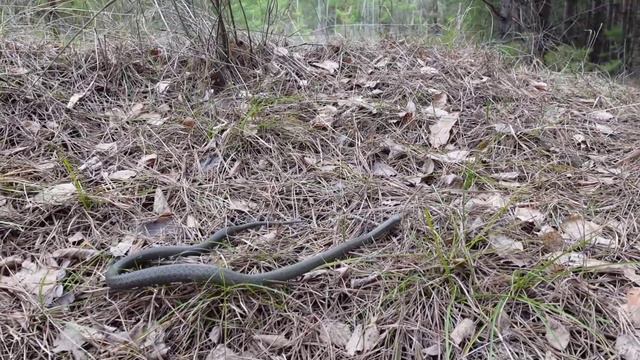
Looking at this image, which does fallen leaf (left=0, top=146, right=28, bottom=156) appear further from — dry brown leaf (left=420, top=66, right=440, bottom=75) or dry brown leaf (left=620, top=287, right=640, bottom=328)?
dry brown leaf (left=620, top=287, right=640, bottom=328)

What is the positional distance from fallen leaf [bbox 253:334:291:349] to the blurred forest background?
2.03m

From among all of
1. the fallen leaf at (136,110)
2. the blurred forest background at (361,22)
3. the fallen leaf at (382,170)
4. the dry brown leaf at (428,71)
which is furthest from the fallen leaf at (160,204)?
the dry brown leaf at (428,71)

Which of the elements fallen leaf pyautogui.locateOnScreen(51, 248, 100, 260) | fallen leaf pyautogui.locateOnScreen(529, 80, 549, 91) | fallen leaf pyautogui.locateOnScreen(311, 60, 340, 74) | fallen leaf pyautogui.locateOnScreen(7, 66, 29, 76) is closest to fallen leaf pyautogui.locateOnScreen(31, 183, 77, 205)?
fallen leaf pyautogui.locateOnScreen(51, 248, 100, 260)

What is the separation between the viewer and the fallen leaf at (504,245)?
1.90 metres

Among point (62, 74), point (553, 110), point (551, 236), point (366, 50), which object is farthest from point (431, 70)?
point (62, 74)

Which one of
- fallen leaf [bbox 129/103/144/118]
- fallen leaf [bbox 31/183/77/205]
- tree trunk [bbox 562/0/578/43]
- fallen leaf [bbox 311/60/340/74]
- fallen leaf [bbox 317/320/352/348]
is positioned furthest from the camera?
tree trunk [bbox 562/0/578/43]

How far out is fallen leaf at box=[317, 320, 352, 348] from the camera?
1.67m

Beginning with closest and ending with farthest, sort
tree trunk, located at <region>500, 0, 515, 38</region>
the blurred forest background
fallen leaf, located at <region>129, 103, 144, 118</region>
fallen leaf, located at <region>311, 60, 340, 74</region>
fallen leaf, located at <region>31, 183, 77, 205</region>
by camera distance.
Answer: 1. fallen leaf, located at <region>31, 183, 77, 205</region>
2. fallen leaf, located at <region>129, 103, 144, 118</region>
3. the blurred forest background
4. fallen leaf, located at <region>311, 60, 340, 74</region>
5. tree trunk, located at <region>500, 0, 515, 38</region>

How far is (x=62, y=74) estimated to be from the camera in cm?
305

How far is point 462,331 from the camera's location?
5.41 ft

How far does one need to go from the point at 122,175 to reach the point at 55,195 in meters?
0.31

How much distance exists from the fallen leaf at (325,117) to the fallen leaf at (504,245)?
1.16 metres

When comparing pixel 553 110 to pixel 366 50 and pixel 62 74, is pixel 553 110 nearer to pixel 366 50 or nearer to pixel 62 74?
pixel 366 50

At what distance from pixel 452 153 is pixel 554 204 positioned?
603 millimetres
